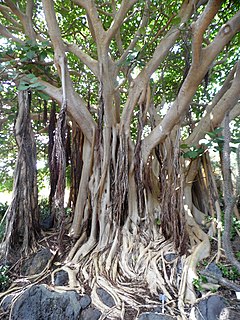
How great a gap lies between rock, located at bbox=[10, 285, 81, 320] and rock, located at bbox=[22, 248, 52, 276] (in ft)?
1.32

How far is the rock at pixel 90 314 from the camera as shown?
1.59 metres

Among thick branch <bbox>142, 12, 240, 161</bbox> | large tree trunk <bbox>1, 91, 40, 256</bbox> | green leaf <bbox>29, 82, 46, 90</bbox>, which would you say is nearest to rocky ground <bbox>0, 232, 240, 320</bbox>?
large tree trunk <bbox>1, 91, 40, 256</bbox>

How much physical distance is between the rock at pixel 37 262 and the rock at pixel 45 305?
40 centimetres

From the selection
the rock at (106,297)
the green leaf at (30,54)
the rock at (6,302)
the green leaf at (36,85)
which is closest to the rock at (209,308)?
the rock at (106,297)

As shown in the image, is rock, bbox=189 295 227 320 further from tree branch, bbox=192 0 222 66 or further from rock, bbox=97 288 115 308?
tree branch, bbox=192 0 222 66

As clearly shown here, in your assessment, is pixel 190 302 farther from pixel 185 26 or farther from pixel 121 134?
pixel 185 26

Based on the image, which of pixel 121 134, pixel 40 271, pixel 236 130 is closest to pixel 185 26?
pixel 121 134

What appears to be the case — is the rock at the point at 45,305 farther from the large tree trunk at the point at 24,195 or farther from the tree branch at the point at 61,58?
the tree branch at the point at 61,58

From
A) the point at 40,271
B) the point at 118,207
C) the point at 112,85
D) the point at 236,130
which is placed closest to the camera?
the point at 40,271

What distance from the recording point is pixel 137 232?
2.29m

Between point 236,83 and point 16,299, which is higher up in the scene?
point 236,83

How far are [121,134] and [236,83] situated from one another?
1.16 metres

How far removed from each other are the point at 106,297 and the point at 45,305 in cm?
40

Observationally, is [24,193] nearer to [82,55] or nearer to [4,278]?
[4,278]
